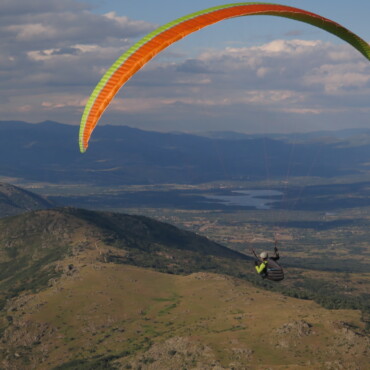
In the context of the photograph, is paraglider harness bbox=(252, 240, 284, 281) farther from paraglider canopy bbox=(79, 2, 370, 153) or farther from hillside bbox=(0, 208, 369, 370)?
hillside bbox=(0, 208, 369, 370)

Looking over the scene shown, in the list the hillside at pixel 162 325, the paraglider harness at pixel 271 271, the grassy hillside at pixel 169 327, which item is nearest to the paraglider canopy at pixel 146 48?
the paraglider harness at pixel 271 271

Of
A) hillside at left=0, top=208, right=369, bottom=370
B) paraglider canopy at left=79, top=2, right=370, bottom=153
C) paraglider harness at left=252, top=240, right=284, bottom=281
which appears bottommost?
hillside at left=0, top=208, right=369, bottom=370

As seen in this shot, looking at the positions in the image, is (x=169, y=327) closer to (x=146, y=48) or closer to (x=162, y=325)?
(x=162, y=325)

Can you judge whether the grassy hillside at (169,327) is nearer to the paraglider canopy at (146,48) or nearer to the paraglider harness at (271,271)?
the paraglider harness at (271,271)

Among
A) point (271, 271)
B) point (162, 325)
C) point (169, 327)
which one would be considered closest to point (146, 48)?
point (271, 271)

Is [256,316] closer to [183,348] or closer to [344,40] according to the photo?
[183,348]

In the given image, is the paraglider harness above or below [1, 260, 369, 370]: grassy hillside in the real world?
above

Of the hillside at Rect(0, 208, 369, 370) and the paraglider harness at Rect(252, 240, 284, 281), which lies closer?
the paraglider harness at Rect(252, 240, 284, 281)

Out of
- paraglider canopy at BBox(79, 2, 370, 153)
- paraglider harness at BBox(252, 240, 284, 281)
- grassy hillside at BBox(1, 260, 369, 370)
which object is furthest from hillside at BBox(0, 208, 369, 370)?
paraglider canopy at BBox(79, 2, 370, 153)

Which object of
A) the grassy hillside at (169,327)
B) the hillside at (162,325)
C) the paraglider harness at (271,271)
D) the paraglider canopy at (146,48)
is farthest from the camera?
the hillside at (162,325)
